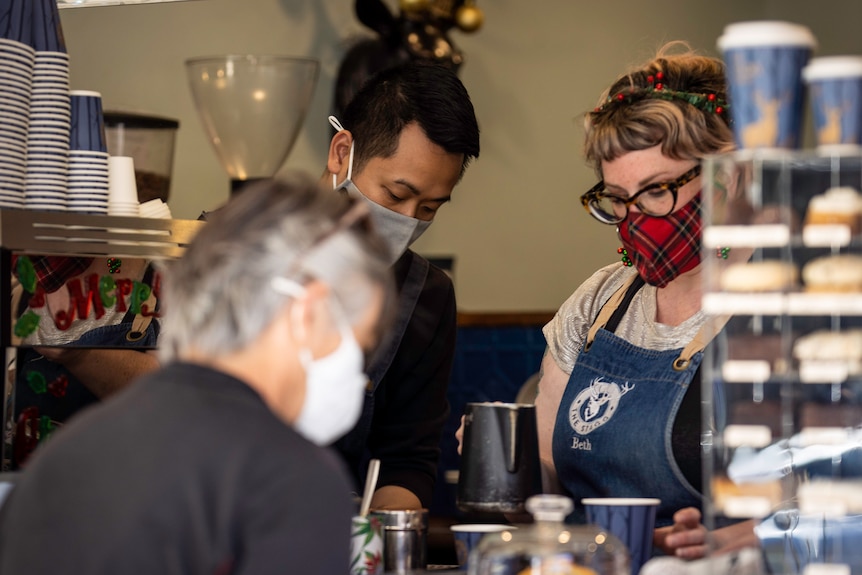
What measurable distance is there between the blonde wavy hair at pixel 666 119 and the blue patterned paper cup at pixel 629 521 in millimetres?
697

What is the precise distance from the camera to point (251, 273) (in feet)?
3.40

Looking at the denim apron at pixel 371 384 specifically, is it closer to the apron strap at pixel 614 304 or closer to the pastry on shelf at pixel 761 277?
the apron strap at pixel 614 304

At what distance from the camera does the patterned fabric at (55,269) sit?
164 cm

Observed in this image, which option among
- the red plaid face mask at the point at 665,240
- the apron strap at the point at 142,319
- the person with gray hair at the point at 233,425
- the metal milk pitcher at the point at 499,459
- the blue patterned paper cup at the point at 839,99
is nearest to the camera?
the person with gray hair at the point at 233,425

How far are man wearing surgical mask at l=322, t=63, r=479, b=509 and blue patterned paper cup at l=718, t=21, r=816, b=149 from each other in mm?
904

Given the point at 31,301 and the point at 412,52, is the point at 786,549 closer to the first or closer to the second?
the point at 31,301

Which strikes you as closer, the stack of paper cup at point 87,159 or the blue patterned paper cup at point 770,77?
the blue patterned paper cup at point 770,77

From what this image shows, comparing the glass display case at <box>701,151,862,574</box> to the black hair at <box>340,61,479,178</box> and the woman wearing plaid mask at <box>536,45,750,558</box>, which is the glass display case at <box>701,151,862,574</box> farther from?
the black hair at <box>340,61,479,178</box>

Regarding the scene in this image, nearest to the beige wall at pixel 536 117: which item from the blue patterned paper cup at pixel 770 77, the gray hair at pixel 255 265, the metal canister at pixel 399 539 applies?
the metal canister at pixel 399 539

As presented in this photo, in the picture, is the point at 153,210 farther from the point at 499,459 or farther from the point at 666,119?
the point at 666,119

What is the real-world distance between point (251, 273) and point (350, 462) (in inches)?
44.8

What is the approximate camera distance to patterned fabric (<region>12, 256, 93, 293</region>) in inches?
64.7

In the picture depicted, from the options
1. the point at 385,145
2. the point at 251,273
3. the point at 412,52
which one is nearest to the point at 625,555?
the point at 251,273

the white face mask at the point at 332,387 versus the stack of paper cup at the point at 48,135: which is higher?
the stack of paper cup at the point at 48,135
